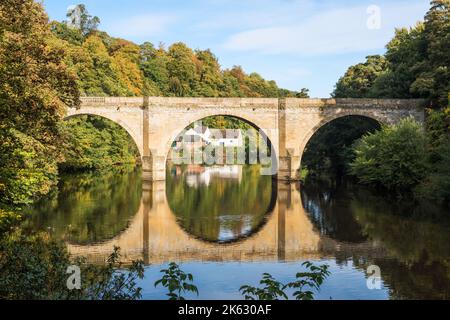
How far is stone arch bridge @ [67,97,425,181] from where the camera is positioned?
4262 cm

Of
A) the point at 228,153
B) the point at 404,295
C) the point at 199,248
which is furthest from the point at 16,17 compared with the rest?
the point at 228,153

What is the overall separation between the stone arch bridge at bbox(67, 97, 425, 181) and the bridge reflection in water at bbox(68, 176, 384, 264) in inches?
607

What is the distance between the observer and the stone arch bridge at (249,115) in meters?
42.6

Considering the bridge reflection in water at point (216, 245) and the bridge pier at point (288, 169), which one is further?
the bridge pier at point (288, 169)

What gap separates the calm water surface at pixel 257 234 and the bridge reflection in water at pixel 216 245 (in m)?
0.04

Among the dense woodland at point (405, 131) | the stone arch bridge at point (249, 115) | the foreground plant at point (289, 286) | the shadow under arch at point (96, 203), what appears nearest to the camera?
the foreground plant at point (289, 286)

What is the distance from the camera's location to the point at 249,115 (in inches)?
1726

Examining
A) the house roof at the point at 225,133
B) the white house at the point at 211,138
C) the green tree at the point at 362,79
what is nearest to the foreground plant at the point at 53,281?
the green tree at the point at 362,79

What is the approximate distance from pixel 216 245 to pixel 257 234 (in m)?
3.02

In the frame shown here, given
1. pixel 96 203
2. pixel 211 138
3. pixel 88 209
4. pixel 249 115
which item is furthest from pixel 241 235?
pixel 211 138

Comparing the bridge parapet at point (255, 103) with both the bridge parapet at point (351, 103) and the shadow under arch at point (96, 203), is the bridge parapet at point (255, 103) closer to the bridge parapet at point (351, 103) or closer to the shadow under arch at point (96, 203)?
the bridge parapet at point (351, 103)

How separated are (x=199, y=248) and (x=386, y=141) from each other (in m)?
19.6

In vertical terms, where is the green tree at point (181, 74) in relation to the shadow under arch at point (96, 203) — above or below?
above
